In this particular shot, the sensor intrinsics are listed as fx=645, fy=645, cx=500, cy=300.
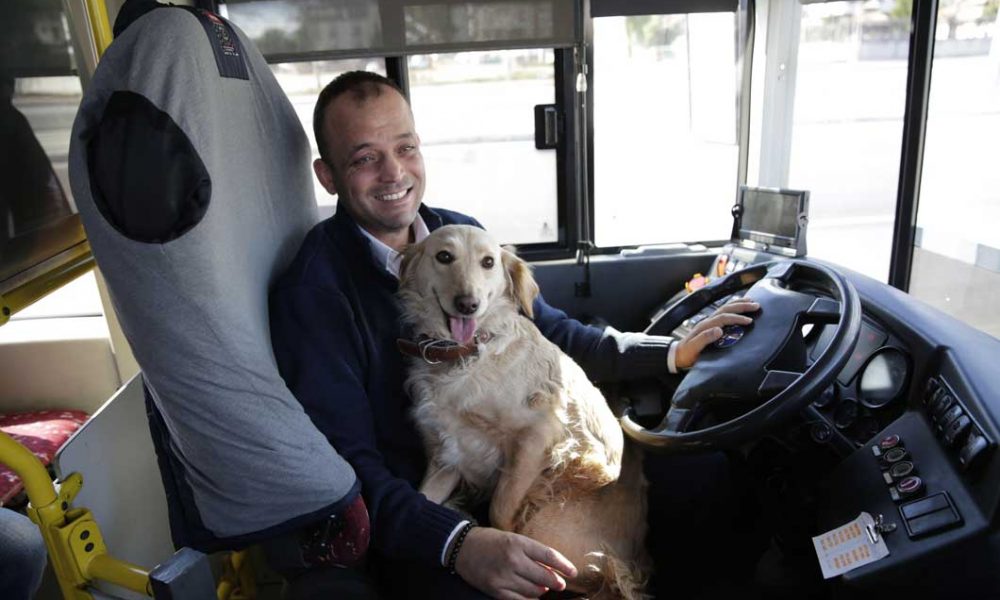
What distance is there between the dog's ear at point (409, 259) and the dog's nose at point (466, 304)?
0.15 meters

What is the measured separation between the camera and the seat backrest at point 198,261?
1021mm

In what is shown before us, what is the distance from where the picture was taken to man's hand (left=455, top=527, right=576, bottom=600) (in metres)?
1.24

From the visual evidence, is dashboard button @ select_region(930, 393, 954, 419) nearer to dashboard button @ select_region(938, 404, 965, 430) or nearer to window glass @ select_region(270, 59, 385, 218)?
dashboard button @ select_region(938, 404, 965, 430)

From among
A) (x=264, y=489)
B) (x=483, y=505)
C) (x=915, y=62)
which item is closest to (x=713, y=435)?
(x=483, y=505)

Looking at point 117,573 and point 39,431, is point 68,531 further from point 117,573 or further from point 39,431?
point 39,431

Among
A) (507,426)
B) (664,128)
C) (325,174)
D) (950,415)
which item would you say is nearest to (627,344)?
(507,426)

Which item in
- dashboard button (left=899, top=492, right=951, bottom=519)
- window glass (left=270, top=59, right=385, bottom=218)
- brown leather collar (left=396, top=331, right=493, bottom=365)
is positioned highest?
window glass (left=270, top=59, right=385, bottom=218)

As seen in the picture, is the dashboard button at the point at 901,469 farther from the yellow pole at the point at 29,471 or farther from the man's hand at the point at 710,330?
the yellow pole at the point at 29,471

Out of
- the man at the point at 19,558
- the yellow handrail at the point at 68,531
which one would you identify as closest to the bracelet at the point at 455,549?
the yellow handrail at the point at 68,531

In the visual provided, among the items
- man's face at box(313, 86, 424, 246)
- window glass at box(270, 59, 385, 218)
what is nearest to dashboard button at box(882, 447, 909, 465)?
man's face at box(313, 86, 424, 246)

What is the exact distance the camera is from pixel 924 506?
1.16m

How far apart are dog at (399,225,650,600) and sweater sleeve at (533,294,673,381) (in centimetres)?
22

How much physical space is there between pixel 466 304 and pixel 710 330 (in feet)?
1.97

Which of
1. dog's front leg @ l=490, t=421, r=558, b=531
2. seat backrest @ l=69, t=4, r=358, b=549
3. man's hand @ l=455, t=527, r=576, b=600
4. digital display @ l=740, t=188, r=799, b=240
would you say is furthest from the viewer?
digital display @ l=740, t=188, r=799, b=240
